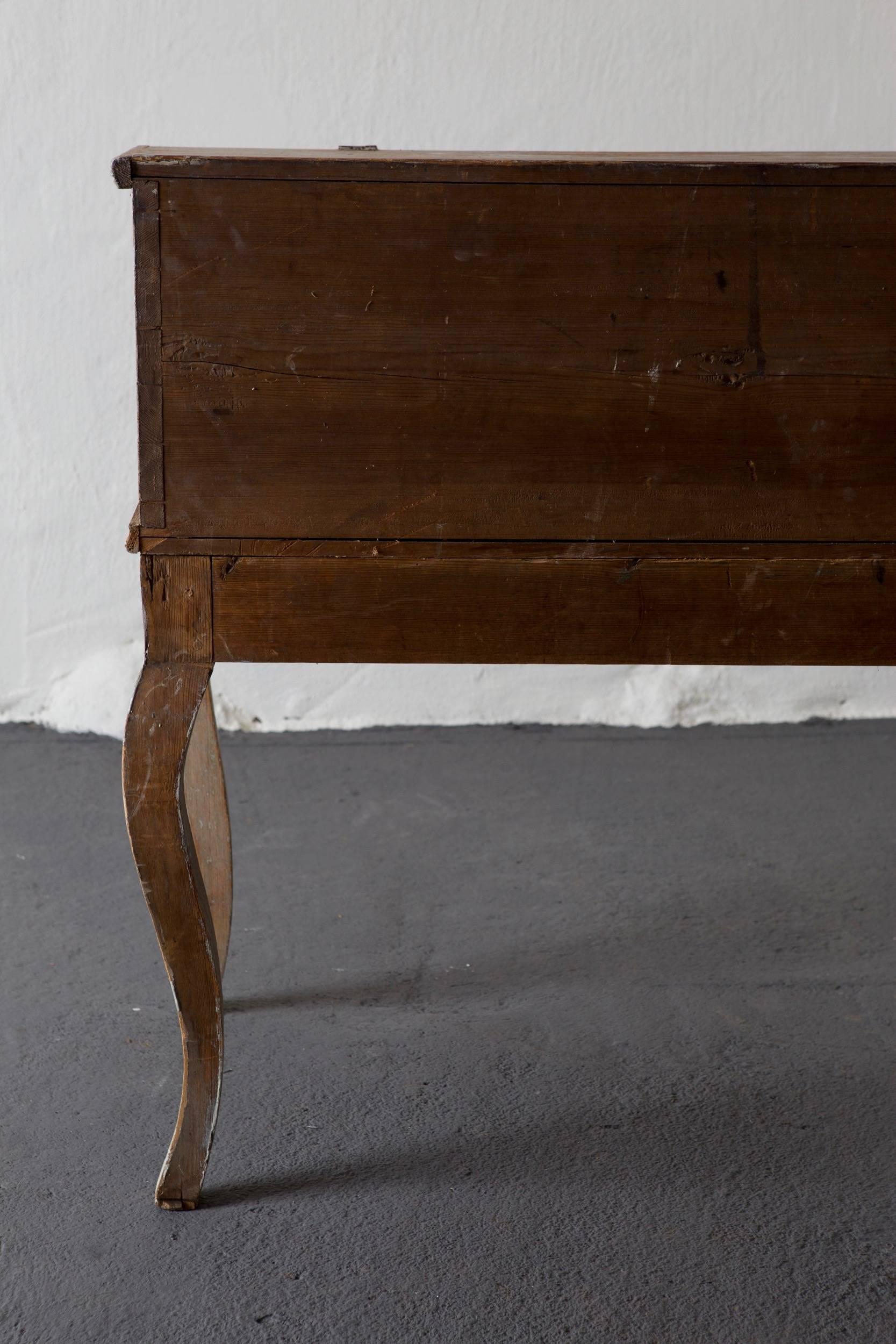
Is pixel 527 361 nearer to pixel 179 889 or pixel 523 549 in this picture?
pixel 523 549

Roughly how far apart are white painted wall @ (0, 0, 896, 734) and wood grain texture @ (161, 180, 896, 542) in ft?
5.51

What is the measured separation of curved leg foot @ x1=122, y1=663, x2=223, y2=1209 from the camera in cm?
116

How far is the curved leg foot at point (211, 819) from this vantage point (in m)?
1.51

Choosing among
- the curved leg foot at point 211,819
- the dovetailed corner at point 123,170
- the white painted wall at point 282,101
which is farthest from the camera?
the white painted wall at point 282,101

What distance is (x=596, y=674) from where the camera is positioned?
2836 mm

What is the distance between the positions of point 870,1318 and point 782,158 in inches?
38.6

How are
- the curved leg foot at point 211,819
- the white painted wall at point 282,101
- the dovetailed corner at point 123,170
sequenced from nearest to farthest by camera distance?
the dovetailed corner at point 123,170 → the curved leg foot at point 211,819 → the white painted wall at point 282,101

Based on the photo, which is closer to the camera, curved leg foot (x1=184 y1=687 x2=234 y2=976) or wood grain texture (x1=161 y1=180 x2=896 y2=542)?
wood grain texture (x1=161 y1=180 x2=896 y2=542)

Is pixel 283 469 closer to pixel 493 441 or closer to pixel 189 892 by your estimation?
pixel 493 441

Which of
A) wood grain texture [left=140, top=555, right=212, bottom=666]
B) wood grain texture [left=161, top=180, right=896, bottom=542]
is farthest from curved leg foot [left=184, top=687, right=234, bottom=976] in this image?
wood grain texture [left=161, top=180, right=896, bottom=542]

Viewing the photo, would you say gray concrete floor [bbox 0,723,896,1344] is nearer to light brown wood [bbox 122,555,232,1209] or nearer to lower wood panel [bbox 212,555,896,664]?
light brown wood [bbox 122,555,232,1209]

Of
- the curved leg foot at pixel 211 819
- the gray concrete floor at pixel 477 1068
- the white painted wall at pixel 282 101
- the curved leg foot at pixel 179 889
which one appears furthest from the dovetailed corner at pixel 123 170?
the white painted wall at pixel 282 101

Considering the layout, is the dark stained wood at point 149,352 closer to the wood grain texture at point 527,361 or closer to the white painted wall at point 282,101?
the wood grain texture at point 527,361

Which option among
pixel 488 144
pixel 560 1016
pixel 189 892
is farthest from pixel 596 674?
pixel 189 892
